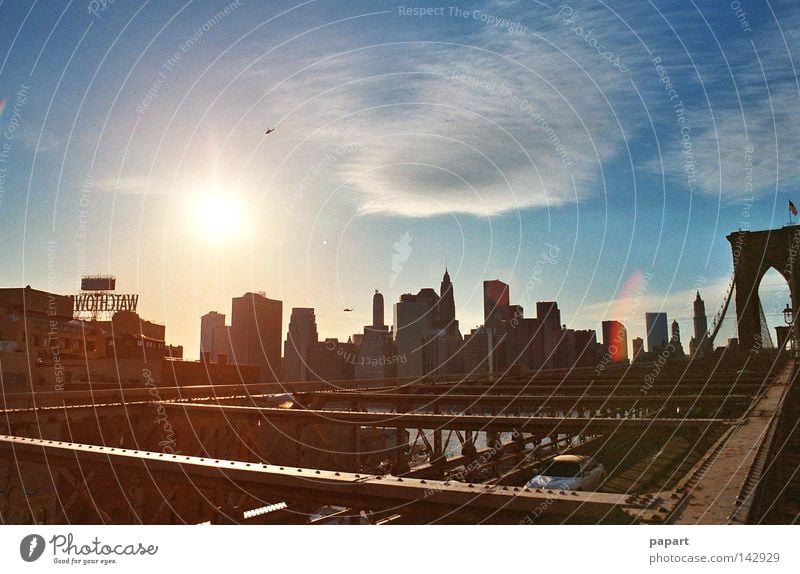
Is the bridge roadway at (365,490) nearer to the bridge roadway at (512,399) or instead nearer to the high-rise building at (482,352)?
the bridge roadway at (512,399)

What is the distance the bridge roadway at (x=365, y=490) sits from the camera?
4.32m

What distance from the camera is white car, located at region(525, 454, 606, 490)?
16266 millimetres

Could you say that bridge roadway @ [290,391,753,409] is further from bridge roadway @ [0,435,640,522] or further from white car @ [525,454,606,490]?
bridge roadway @ [0,435,640,522]

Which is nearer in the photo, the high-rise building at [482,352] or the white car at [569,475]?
the white car at [569,475]

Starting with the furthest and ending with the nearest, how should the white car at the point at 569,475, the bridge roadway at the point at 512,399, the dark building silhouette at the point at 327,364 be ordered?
1. the dark building silhouette at the point at 327,364
2. the white car at the point at 569,475
3. the bridge roadway at the point at 512,399

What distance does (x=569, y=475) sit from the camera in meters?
16.9

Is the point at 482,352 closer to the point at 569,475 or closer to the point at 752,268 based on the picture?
the point at 752,268

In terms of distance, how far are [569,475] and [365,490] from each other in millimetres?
13651

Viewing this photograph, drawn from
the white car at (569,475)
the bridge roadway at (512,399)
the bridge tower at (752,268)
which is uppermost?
the bridge tower at (752,268)

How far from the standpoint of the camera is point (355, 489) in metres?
4.84

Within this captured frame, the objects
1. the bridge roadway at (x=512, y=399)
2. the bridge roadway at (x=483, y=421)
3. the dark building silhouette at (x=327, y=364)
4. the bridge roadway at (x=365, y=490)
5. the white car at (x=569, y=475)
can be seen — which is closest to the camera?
the bridge roadway at (x=365, y=490)

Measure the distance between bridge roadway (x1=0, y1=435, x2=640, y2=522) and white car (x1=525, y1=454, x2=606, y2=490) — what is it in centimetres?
1228

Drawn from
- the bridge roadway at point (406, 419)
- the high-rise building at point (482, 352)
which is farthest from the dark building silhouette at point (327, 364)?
the bridge roadway at point (406, 419)

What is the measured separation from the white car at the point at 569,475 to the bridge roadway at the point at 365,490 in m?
12.3
